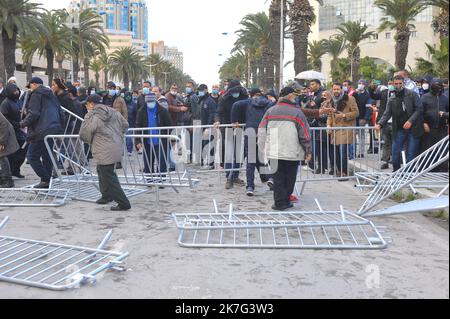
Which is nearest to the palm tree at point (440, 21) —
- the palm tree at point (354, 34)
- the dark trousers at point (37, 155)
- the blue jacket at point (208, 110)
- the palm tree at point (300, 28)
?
the palm tree at point (300, 28)

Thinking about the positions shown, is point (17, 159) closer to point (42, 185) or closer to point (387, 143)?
point (42, 185)

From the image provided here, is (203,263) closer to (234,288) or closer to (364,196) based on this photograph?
(234,288)

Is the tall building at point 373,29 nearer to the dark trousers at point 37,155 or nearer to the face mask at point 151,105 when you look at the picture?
the face mask at point 151,105

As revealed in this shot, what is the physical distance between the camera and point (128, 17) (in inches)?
6880

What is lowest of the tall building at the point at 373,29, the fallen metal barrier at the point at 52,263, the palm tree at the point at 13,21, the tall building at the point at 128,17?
the fallen metal barrier at the point at 52,263

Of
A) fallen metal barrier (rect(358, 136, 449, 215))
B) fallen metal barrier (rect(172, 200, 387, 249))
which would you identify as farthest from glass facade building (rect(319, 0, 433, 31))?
fallen metal barrier (rect(172, 200, 387, 249))

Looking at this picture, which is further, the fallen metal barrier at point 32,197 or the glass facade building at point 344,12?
the glass facade building at point 344,12

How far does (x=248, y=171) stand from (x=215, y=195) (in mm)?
664

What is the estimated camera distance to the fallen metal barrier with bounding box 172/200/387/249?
563cm

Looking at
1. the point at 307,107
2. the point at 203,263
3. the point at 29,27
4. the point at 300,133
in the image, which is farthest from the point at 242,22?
the point at 203,263

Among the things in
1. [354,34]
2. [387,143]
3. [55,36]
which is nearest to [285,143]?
[387,143]

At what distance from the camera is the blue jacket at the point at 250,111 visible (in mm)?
9172

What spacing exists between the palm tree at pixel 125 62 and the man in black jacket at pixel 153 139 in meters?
63.6

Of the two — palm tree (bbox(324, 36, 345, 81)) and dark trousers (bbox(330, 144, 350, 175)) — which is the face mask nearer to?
dark trousers (bbox(330, 144, 350, 175))
